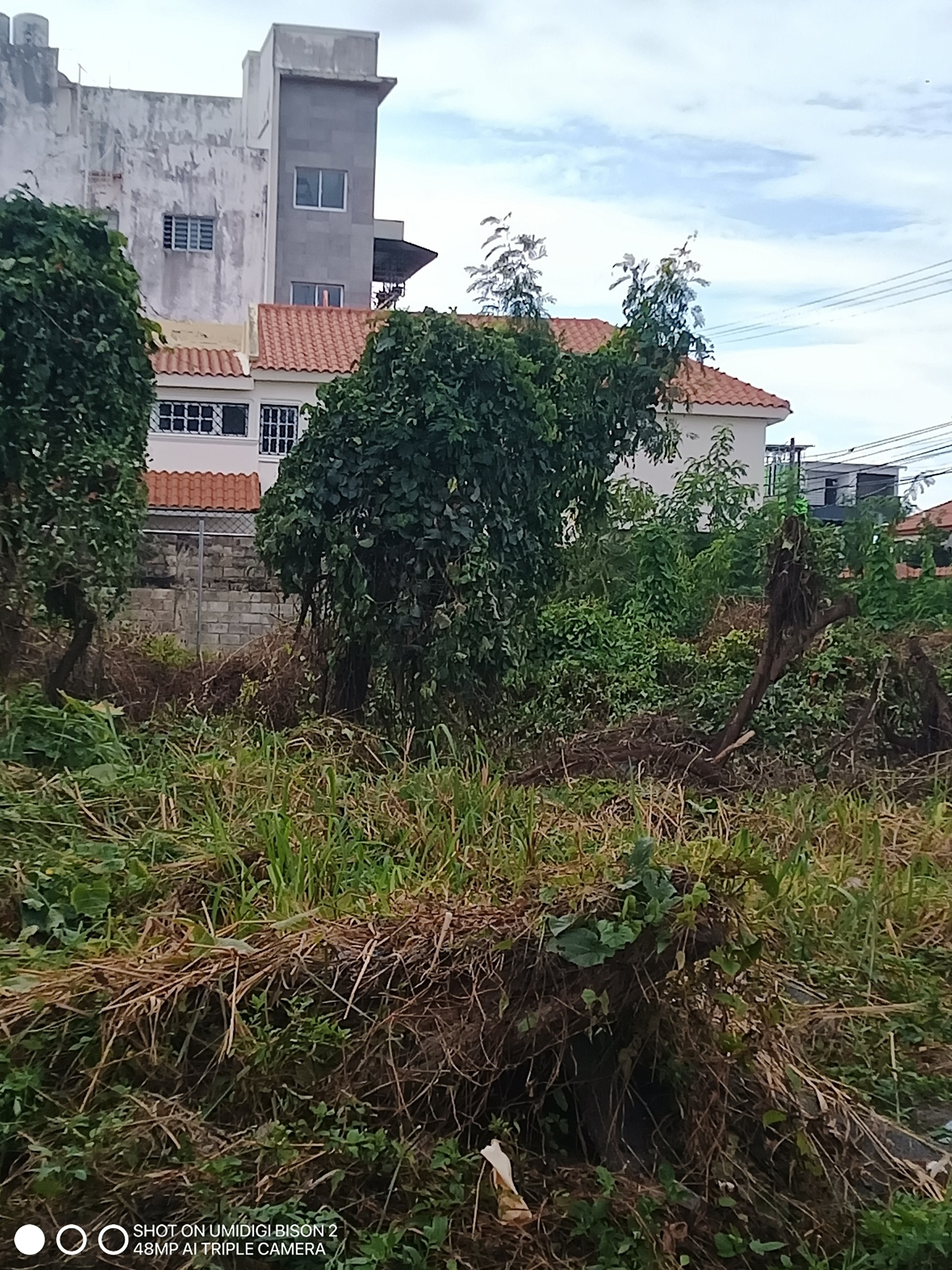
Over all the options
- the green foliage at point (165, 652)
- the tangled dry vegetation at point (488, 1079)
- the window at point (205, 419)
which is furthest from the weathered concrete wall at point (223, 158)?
the tangled dry vegetation at point (488, 1079)

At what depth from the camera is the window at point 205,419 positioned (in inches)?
840

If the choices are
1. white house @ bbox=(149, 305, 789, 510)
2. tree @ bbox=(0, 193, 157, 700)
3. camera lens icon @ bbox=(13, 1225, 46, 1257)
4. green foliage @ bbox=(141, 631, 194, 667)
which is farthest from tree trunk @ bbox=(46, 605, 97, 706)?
white house @ bbox=(149, 305, 789, 510)

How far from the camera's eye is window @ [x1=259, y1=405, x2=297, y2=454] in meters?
21.5

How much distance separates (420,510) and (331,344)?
15.6 meters

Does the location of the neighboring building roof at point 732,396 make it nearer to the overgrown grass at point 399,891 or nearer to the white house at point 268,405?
the white house at point 268,405

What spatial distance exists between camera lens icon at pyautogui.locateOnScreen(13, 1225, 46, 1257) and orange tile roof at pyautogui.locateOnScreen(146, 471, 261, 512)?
46.2 feet

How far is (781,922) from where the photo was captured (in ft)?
15.0

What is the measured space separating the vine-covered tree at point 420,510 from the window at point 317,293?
21.8 meters

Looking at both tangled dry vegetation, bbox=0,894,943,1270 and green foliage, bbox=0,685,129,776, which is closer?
tangled dry vegetation, bbox=0,894,943,1270

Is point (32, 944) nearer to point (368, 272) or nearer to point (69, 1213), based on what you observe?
point (69, 1213)

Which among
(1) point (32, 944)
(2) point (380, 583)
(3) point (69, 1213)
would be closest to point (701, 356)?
(2) point (380, 583)

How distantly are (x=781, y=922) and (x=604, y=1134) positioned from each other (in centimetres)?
163

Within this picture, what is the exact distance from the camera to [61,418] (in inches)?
297

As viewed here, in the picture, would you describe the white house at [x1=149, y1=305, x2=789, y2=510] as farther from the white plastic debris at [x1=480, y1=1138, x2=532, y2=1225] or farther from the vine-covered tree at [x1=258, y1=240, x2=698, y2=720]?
the white plastic debris at [x1=480, y1=1138, x2=532, y2=1225]
